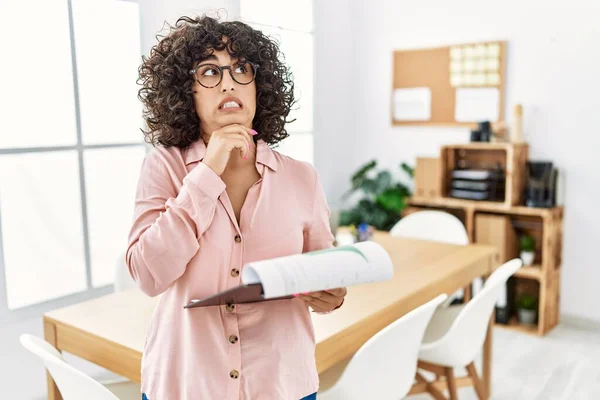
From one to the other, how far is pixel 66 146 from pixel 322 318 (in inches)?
63.7

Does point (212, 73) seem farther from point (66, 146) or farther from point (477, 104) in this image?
point (477, 104)

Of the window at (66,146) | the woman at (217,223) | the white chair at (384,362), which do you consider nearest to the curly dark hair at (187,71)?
the woman at (217,223)

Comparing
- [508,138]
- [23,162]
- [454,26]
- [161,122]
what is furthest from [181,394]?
[454,26]

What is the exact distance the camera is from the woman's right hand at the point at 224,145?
3.29ft

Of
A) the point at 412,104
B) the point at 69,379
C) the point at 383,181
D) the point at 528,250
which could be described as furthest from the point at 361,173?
the point at 69,379

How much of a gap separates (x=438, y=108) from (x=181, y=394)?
11.7ft

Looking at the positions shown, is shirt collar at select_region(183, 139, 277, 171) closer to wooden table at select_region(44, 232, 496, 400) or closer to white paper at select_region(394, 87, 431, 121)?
wooden table at select_region(44, 232, 496, 400)

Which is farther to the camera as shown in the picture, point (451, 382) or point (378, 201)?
point (378, 201)

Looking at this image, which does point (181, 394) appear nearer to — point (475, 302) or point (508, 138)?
point (475, 302)

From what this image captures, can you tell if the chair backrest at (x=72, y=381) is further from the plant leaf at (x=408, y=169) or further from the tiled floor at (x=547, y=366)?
the plant leaf at (x=408, y=169)

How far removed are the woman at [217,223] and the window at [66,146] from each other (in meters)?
1.41

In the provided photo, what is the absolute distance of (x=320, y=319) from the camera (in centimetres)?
179

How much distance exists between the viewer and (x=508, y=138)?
3.90 m

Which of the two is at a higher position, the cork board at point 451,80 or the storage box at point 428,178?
the cork board at point 451,80
